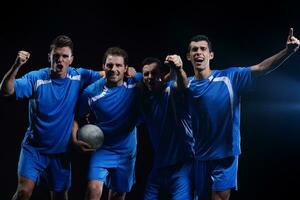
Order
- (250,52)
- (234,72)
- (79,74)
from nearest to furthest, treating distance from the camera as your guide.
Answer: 1. (234,72)
2. (79,74)
3. (250,52)

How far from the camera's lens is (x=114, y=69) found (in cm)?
349

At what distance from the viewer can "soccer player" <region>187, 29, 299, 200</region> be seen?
3307 millimetres

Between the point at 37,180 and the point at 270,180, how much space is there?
233 centimetres

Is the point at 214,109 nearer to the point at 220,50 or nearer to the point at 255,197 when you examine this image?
the point at 220,50

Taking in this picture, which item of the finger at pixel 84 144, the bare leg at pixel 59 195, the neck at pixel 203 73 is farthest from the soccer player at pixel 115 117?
the neck at pixel 203 73

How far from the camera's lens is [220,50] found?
450 centimetres

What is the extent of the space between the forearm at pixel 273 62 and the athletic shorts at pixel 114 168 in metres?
1.15

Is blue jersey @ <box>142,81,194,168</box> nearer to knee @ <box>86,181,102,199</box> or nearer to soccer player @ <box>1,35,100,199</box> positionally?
knee @ <box>86,181,102,199</box>

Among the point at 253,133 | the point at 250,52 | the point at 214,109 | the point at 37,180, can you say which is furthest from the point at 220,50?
the point at 37,180

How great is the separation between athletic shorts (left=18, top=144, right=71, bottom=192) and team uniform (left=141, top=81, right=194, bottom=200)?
68cm

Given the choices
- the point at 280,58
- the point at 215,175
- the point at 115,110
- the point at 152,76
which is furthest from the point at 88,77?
the point at 280,58

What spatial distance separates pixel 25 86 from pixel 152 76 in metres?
0.95

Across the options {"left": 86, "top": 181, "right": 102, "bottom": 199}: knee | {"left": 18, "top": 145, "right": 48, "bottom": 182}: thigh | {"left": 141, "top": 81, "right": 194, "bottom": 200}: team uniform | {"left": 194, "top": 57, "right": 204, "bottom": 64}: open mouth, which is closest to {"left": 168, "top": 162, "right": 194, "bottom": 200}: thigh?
{"left": 141, "top": 81, "right": 194, "bottom": 200}: team uniform

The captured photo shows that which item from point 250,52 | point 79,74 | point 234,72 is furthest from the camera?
point 250,52
